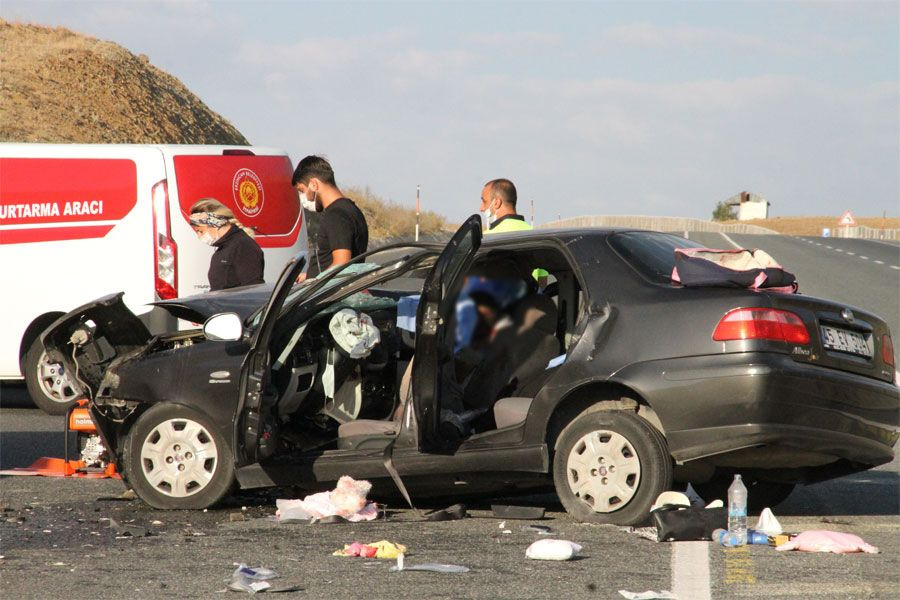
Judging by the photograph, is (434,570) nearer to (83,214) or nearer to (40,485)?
(40,485)

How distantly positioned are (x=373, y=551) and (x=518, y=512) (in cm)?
124

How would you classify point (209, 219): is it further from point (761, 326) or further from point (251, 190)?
point (761, 326)

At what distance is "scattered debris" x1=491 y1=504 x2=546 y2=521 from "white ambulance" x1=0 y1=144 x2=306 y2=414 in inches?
195

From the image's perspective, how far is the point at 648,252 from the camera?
277 inches

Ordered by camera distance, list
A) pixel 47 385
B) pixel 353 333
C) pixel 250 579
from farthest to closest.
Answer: pixel 47 385 < pixel 353 333 < pixel 250 579

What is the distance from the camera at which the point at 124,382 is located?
7.52 m

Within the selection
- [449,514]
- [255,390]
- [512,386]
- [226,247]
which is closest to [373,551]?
[449,514]

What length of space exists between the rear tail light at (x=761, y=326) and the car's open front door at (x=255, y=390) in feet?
7.27

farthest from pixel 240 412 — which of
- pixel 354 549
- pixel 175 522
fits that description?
pixel 354 549

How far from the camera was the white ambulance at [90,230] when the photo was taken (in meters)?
11.4

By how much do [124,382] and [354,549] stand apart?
215 centimetres

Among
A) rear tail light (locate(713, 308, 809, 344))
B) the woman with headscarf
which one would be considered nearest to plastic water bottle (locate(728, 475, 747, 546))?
rear tail light (locate(713, 308, 809, 344))

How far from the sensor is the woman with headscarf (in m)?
9.88

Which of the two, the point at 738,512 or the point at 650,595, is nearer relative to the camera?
the point at 650,595
